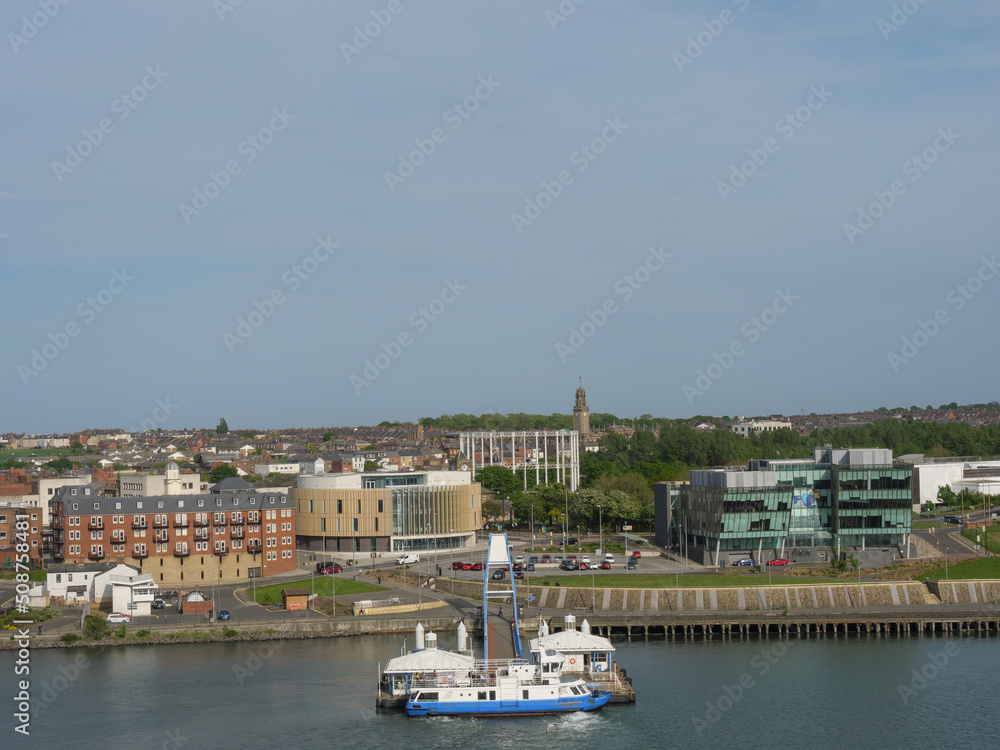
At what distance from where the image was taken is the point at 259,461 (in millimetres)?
197125

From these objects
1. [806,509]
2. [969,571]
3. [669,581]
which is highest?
[806,509]

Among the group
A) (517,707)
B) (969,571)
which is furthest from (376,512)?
(517,707)

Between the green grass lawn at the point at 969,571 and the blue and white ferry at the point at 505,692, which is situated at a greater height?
the green grass lawn at the point at 969,571

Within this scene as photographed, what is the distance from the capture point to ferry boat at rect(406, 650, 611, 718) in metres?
47.5

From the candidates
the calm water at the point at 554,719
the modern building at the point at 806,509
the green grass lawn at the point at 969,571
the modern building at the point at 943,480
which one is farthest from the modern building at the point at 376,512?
the modern building at the point at 943,480

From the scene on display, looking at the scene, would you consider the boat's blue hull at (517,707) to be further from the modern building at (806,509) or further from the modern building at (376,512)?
the modern building at (376,512)

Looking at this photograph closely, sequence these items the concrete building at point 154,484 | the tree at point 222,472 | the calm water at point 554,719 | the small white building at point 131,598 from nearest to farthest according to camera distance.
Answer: the calm water at point 554,719 → the small white building at point 131,598 → the concrete building at point 154,484 → the tree at point 222,472

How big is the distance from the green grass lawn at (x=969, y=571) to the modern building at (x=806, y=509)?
548 cm

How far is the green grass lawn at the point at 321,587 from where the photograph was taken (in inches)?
2763

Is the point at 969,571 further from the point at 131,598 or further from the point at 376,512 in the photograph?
the point at 131,598

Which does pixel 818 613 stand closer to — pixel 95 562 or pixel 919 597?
pixel 919 597

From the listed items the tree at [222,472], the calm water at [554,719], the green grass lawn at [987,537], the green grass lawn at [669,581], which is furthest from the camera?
the tree at [222,472]

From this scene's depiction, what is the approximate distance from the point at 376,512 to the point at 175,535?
17834 mm

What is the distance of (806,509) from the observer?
80312 millimetres
